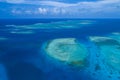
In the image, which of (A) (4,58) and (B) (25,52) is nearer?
(A) (4,58)

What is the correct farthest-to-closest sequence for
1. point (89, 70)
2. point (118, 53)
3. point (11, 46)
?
point (11, 46)
point (118, 53)
point (89, 70)

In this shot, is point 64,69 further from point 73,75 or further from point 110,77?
point 110,77

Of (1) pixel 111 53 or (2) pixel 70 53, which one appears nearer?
(2) pixel 70 53

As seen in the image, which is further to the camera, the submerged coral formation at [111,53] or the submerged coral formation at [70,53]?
the submerged coral formation at [70,53]

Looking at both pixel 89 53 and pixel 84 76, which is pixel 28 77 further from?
pixel 89 53

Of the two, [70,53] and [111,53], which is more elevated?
[70,53]

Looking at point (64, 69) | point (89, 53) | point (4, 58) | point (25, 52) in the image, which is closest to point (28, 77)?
point (64, 69)


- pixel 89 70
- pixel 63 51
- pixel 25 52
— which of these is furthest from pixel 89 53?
pixel 25 52

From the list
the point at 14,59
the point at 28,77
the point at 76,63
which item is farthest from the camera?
the point at 14,59

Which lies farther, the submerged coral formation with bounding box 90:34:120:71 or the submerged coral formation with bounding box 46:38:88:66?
the submerged coral formation with bounding box 46:38:88:66
